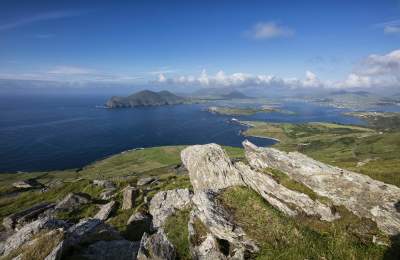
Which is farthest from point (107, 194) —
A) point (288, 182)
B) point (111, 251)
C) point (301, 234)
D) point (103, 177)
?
point (103, 177)

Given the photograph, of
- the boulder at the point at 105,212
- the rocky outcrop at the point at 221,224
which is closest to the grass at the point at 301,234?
the rocky outcrop at the point at 221,224

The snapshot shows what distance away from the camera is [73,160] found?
175 metres

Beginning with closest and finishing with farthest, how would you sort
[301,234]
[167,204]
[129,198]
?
1. [301,234]
2. [167,204]
3. [129,198]

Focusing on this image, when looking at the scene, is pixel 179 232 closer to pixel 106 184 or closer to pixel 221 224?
pixel 221 224

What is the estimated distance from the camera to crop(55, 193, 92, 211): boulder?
134 ft

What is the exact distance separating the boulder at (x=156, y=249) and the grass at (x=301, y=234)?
580 cm

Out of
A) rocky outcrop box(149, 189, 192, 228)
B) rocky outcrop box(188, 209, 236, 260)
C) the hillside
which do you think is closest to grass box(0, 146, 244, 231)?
rocky outcrop box(149, 189, 192, 228)

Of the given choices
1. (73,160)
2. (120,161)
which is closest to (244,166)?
(120,161)

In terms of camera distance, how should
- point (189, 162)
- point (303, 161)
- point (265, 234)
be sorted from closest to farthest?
point (265, 234)
point (303, 161)
point (189, 162)

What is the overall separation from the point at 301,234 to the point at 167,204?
63.3 ft

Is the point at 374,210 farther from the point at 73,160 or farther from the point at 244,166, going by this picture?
the point at 73,160

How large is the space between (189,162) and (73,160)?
160 metres

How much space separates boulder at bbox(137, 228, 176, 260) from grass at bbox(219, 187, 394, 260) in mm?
5795

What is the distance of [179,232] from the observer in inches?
901
